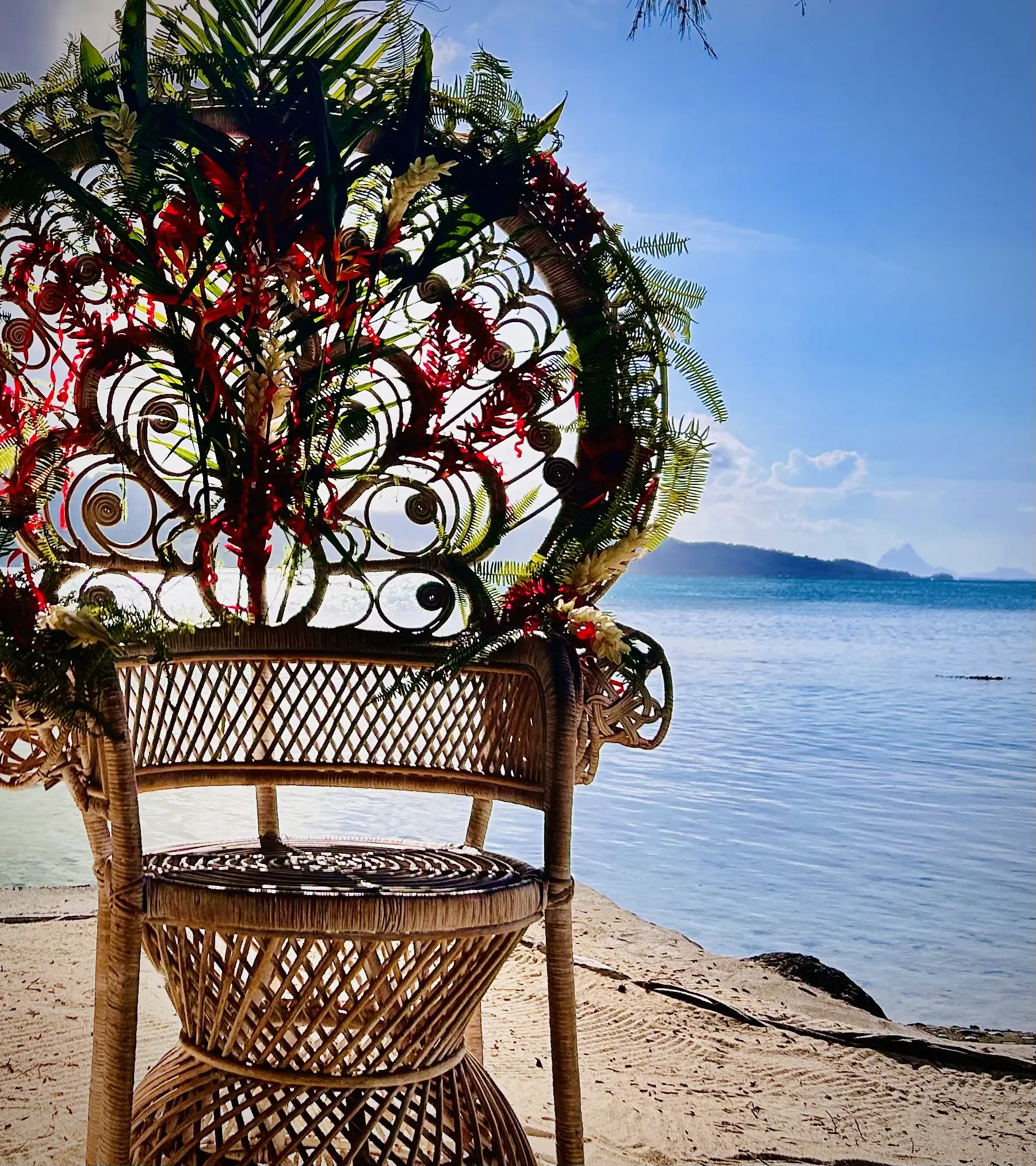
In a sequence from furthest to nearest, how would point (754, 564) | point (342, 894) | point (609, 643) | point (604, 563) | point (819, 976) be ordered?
point (754, 564) → point (819, 976) → point (604, 563) → point (609, 643) → point (342, 894)

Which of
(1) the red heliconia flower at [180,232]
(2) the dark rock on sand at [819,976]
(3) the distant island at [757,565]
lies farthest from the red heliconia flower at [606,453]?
(3) the distant island at [757,565]

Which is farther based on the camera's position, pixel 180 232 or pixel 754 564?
pixel 754 564

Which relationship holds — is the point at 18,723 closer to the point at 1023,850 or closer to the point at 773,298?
the point at 1023,850

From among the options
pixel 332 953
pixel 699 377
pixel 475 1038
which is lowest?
pixel 475 1038

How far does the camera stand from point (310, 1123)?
1396 millimetres

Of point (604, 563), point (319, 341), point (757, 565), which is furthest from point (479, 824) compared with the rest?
point (757, 565)

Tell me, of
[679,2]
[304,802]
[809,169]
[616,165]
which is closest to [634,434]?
[679,2]

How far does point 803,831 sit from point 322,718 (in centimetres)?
438

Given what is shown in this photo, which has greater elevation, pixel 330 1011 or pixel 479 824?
pixel 479 824

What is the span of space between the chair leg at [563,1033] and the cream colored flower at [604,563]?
18.7 inches

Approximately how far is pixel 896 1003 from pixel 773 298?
17.0 metres

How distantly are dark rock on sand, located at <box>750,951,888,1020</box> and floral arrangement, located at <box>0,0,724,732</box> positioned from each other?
1664 millimetres

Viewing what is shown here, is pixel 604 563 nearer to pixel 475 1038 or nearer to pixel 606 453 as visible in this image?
pixel 606 453

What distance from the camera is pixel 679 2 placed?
1991mm
